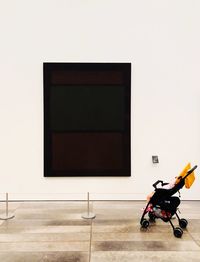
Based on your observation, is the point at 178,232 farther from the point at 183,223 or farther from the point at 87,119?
the point at 87,119

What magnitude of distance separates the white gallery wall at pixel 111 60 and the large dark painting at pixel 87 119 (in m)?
0.13

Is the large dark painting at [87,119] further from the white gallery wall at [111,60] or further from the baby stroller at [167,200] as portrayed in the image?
the baby stroller at [167,200]

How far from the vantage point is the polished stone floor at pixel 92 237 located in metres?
2.30

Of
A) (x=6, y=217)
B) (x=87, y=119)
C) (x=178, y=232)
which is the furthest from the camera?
(x=87, y=119)

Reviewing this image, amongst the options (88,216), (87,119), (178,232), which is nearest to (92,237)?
(88,216)

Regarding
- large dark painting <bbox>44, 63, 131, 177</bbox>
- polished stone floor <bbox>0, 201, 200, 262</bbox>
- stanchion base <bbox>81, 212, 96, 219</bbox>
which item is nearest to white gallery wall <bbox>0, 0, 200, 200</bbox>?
large dark painting <bbox>44, 63, 131, 177</bbox>

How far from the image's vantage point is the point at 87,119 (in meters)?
4.04

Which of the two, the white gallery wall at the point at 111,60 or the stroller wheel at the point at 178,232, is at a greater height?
the white gallery wall at the point at 111,60

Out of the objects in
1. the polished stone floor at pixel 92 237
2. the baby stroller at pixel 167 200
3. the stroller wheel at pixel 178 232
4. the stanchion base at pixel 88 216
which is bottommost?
the polished stone floor at pixel 92 237

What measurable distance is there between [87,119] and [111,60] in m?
1.11

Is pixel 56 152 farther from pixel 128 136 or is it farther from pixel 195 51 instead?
pixel 195 51

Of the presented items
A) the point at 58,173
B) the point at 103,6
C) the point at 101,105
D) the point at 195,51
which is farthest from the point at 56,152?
the point at 195,51

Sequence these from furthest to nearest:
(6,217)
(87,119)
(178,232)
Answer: (87,119)
(6,217)
(178,232)

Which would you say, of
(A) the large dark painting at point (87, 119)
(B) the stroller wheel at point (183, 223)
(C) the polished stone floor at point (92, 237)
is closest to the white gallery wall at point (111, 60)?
(A) the large dark painting at point (87, 119)
